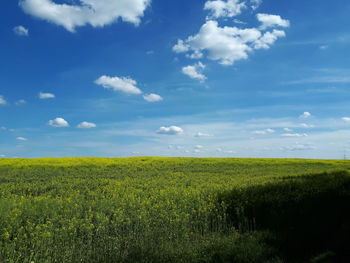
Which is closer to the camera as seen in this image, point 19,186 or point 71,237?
point 71,237

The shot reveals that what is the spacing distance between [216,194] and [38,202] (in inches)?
322

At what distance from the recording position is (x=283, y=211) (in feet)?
37.7

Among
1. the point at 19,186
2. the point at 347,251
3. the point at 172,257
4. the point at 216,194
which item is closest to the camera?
the point at 347,251

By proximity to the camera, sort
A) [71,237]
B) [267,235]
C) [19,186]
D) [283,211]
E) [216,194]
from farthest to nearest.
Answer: [19,186], [216,194], [283,211], [267,235], [71,237]

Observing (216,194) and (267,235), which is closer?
(267,235)

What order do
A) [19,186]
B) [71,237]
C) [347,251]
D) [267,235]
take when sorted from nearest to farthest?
[347,251]
[71,237]
[267,235]
[19,186]

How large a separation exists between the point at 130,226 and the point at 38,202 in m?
4.92

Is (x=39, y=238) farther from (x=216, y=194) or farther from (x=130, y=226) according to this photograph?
(x=216, y=194)

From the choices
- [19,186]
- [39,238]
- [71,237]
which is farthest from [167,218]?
[19,186]

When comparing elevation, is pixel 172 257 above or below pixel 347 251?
below

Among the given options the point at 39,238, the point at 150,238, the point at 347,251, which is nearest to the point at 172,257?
the point at 150,238

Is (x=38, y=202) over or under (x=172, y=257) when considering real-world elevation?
over

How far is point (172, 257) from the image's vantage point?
7535 mm

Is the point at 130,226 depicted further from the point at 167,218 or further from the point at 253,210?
the point at 253,210
